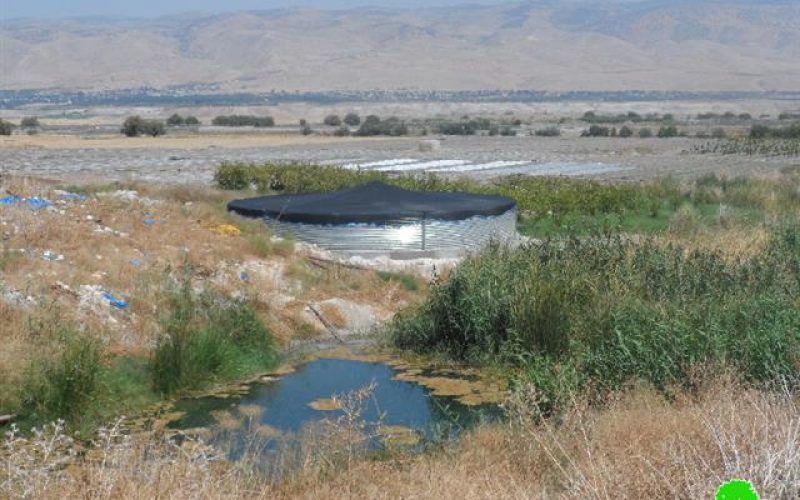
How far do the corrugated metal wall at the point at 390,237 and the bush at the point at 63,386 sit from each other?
8.06 metres

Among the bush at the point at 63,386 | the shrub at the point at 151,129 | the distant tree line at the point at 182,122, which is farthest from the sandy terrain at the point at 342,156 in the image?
the bush at the point at 63,386

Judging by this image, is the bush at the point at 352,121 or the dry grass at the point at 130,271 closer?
the dry grass at the point at 130,271

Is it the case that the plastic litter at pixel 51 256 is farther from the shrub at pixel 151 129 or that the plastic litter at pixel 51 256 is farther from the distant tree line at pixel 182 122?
the distant tree line at pixel 182 122

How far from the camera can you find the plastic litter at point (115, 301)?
14406 millimetres

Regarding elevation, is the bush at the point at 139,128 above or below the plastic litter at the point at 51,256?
below

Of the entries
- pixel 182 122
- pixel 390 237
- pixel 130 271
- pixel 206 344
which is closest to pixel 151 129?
pixel 182 122

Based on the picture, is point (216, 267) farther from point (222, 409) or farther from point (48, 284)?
point (222, 409)

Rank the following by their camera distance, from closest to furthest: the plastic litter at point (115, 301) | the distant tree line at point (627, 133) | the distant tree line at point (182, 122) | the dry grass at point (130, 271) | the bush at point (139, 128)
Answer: the dry grass at point (130, 271), the plastic litter at point (115, 301), the bush at point (139, 128), the distant tree line at point (627, 133), the distant tree line at point (182, 122)

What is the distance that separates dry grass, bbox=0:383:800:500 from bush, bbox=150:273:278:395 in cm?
315

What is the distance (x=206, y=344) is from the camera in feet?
42.7

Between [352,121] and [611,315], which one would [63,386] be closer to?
[611,315]

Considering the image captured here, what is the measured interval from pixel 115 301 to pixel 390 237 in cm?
569

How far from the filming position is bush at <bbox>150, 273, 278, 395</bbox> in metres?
12.6

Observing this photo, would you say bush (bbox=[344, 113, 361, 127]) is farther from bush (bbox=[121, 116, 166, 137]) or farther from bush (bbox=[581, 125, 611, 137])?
bush (bbox=[121, 116, 166, 137])
